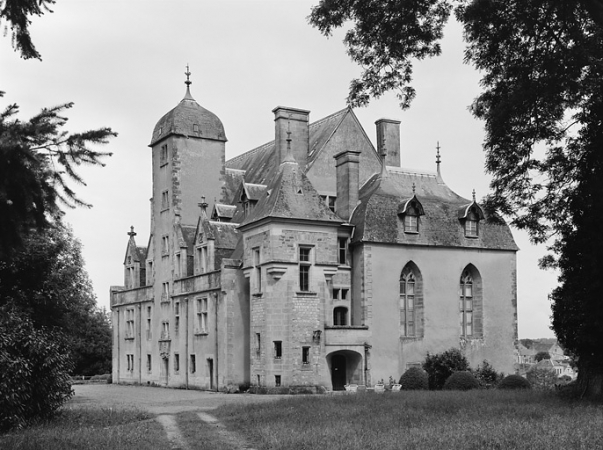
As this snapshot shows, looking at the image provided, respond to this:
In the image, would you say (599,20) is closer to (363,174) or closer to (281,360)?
(281,360)

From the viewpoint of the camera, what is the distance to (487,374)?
4391 cm

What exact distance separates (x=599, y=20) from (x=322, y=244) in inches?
977

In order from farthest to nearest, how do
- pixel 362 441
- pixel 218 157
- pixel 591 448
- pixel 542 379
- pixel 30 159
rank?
pixel 218 157
pixel 542 379
pixel 362 441
pixel 591 448
pixel 30 159

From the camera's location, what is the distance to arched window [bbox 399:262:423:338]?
1730 inches

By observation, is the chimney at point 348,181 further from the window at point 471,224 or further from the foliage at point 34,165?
the foliage at point 34,165

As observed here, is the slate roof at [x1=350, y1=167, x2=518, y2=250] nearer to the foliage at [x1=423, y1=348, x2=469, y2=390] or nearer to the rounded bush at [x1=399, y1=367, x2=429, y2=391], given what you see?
the foliage at [x1=423, y1=348, x2=469, y2=390]

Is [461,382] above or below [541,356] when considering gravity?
above

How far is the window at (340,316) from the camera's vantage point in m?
43.4

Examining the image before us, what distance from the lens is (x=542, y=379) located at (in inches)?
1809

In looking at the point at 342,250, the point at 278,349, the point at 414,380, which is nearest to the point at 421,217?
the point at 342,250

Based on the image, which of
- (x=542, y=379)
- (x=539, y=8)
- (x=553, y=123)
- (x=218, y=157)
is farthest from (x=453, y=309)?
(x=539, y=8)

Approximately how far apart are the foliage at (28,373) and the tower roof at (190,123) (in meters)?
27.7

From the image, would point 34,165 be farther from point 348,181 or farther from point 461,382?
point 348,181

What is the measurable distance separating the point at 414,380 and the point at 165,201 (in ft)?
66.9
